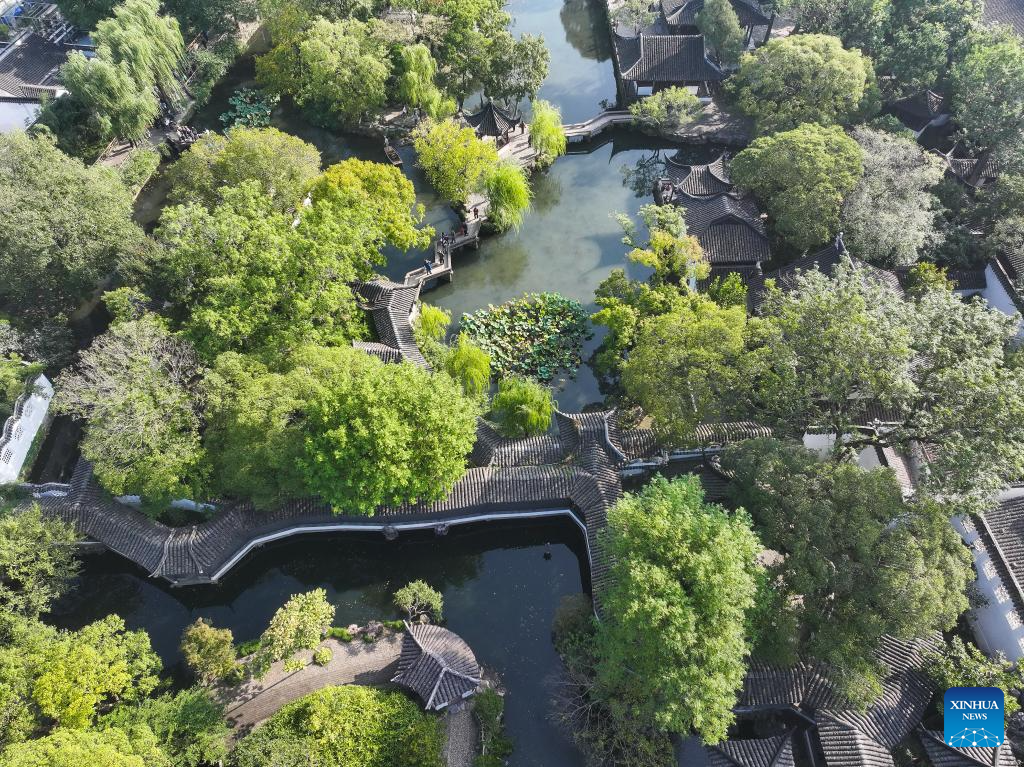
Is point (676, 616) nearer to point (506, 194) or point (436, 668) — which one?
point (436, 668)

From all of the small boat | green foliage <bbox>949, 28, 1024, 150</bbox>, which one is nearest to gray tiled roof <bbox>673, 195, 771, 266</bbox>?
green foliage <bbox>949, 28, 1024, 150</bbox>

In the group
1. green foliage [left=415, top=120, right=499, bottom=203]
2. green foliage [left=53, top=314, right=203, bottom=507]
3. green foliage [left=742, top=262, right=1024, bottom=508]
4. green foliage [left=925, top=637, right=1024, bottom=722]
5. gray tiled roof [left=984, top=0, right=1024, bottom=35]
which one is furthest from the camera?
gray tiled roof [left=984, top=0, right=1024, bottom=35]

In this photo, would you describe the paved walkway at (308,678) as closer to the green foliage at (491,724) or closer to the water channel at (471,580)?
the water channel at (471,580)

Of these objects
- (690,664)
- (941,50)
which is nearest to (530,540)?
(690,664)

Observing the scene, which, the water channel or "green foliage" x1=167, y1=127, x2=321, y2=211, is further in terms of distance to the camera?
"green foliage" x1=167, y1=127, x2=321, y2=211

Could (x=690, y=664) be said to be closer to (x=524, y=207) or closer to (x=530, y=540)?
(x=530, y=540)

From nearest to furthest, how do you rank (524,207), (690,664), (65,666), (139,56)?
(690,664) < (65,666) < (524,207) < (139,56)

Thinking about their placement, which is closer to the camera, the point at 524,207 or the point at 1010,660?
the point at 1010,660

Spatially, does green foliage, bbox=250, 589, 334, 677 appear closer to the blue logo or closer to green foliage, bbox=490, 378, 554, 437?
green foliage, bbox=490, 378, 554, 437
